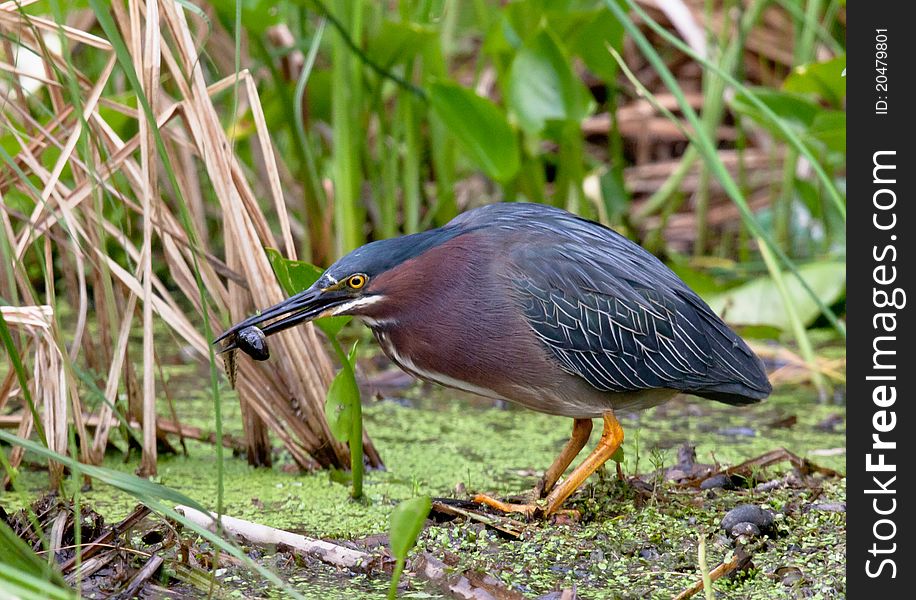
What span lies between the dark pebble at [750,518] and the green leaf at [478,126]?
221 centimetres

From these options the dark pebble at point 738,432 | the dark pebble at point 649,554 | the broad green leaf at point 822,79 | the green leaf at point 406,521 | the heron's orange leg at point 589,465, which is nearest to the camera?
the green leaf at point 406,521

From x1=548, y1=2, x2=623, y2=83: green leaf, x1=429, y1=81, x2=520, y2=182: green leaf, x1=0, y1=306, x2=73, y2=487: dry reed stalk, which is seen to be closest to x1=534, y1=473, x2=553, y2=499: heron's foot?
x1=0, y1=306, x2=73, y2=487: dry reed stalk

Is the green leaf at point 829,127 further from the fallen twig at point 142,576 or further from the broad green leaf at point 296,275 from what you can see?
the fallen twig at point 142,576

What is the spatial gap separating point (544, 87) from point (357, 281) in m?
2.17

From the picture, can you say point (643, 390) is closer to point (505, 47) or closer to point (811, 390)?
point (811, 390)

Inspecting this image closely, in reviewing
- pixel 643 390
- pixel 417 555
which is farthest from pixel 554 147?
pixel 417 555

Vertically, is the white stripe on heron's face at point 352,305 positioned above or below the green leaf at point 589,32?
below

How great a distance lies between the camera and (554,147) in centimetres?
711

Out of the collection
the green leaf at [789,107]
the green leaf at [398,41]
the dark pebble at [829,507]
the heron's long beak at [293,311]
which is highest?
the green leaf at [398,41]

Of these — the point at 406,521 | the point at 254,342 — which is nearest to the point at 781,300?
the point at 254,342

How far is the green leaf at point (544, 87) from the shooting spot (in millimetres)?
4734

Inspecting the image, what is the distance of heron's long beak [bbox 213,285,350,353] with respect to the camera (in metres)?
2.91

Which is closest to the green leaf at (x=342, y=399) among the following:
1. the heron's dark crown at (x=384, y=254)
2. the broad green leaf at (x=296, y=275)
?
the broad green leaf at (x=296, y=275)
